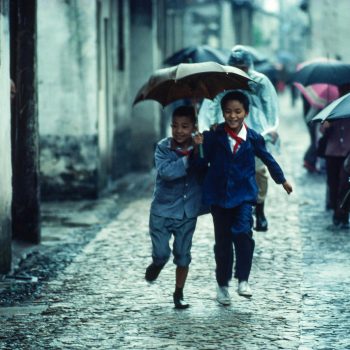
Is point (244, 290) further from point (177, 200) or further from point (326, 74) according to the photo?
point (326, 74)

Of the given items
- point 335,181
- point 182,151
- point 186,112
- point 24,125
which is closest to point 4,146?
point 24,125

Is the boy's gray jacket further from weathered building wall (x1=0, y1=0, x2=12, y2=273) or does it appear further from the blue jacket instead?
weathered building wall (x1=0, y1=0, x2=12, y2=273)

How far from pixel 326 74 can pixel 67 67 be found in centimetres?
378

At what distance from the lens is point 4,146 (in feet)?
31.0

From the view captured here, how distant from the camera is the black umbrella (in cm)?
1227

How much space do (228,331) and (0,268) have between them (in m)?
2.86

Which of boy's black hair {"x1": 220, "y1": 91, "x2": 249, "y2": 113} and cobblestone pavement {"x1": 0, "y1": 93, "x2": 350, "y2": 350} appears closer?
cobblestone pavement {"x1": 0, "y1": 93, "x2": 350, "y2": 350}

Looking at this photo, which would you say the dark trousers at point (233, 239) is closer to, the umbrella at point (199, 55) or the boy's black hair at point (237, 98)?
the boy's black hair at point (237, 98)

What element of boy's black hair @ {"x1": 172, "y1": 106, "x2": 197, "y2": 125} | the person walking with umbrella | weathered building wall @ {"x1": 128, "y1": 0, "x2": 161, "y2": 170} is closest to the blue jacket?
boy's black hair @ {"x1": 172, "y1": 106, "x2": 197, "y2": 125}

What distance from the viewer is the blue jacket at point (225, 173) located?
7844 millimetres

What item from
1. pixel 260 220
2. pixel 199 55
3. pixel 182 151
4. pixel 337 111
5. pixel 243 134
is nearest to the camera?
pixel 182 151

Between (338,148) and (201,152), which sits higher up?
(201,152)

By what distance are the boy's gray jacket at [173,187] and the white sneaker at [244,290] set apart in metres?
0.59

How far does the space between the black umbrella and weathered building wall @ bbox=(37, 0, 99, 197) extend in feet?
10.2
